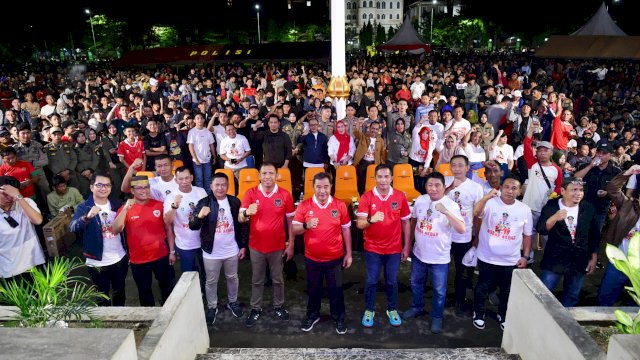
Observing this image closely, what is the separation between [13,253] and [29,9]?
42.2m

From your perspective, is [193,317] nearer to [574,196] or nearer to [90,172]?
[574,196]

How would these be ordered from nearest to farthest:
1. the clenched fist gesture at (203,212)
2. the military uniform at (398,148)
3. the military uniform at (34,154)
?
the clenched fist gesture at (203,212) → the military uniform at (34,154) → the military uniform at (398,148)

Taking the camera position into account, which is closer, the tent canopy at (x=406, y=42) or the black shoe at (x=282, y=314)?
the black shoe at (x=282, y=314)

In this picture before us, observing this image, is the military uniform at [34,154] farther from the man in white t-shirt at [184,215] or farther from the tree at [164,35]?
the tree at [164,35]

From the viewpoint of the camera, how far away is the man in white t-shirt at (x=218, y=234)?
217 inches

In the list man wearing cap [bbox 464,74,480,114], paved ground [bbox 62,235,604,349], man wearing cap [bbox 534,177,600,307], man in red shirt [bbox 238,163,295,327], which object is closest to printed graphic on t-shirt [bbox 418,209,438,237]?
paved ground [bbox 62,235,604,349]

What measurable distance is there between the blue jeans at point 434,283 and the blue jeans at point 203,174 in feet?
17.2

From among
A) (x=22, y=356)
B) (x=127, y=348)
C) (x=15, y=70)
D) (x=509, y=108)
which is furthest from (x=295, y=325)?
(x=15, y=70)

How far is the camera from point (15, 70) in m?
24.0

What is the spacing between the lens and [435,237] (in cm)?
537

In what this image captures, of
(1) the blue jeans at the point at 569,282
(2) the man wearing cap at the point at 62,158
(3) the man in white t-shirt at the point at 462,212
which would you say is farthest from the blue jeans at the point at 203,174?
(1) the blue jeans at the point at 569,282

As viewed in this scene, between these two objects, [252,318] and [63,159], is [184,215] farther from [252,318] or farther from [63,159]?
[63,159]

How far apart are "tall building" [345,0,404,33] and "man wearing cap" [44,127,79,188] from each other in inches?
5018

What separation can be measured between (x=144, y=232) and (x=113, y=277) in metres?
0.74
